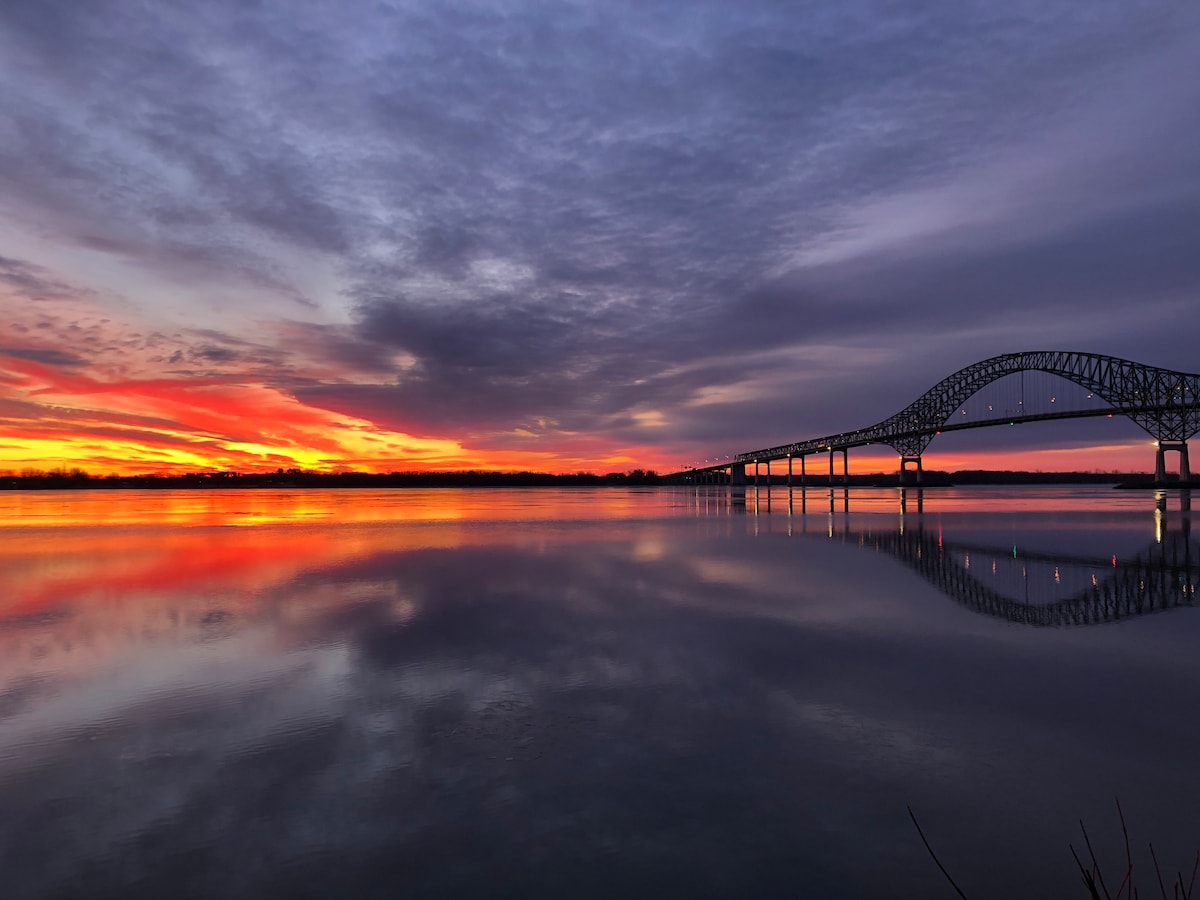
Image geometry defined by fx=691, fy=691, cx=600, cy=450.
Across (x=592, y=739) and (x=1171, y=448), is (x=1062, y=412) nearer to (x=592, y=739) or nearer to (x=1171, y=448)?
(x=1171, y=448)

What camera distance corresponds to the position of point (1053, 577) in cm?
1933

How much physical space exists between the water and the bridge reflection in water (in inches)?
9.2

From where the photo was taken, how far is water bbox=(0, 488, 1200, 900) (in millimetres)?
5094

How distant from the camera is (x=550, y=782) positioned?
6.36 metres

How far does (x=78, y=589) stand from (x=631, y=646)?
1589cm

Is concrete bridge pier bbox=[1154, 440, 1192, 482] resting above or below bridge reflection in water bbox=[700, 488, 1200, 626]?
above

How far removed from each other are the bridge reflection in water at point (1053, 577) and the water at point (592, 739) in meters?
0.23

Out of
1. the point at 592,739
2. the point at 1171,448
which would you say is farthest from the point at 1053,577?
the point at 1171,448

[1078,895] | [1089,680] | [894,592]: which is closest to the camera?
[1078,895]

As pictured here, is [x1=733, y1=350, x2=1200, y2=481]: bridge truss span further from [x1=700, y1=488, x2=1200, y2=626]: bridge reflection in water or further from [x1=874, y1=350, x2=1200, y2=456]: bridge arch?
[x1=700, y1=488, x2=1200, y2=626]: bridge reflection in water

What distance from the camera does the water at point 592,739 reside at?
16.7 ft

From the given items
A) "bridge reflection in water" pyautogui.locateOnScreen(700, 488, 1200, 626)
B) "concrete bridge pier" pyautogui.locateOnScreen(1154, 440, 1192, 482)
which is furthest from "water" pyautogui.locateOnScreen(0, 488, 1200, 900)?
"concrete bridge pier" pyautogui.locateOnScreen(1154, 440, 1192, 482)

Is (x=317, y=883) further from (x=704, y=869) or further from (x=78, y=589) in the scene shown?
(x=78, y=589)

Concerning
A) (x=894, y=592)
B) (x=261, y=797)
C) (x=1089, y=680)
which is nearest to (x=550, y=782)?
(x=261, y=797)
